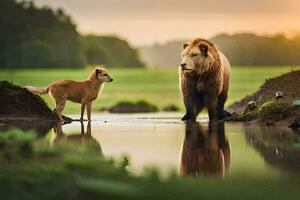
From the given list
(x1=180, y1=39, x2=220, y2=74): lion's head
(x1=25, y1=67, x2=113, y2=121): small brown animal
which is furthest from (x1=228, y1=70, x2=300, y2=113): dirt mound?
(x1=25, y1=67, x2=113, y2=121): small brown animal

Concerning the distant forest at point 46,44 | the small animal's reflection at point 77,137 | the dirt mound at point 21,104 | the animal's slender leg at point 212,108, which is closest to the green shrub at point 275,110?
the animal's slender leg at point 212,108

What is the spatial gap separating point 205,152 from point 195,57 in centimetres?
572

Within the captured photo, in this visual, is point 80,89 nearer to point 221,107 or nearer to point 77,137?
point 221,107

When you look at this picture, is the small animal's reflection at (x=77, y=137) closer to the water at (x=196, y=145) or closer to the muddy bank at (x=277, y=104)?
the water at (x=196, y=145)

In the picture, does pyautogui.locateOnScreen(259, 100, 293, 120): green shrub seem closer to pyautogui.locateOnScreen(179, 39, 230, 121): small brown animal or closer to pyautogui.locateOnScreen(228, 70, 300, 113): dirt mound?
pyautogui.locateOnScreen(228, 70, 300, 113): dirt mound

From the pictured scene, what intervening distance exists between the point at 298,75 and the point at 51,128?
6304 mm

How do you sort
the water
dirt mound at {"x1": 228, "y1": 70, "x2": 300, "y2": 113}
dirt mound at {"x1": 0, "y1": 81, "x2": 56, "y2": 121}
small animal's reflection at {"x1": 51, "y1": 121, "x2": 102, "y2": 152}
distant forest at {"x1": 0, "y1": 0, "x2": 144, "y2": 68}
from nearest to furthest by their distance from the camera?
the water < small animal's reflection at {"x1": 51, "y1": 121, "x2": 102, "y2": 152} < dirt mound at {"x1": 0, "y1": 81, "x2": 56, "y2": 121} < dirt mound at {"x1": 228, "y1": 70, "x2": 300, "y2": 113} < distant forest at {"x1": 0, "y1": 0, "x2": 144, "y2": 68}

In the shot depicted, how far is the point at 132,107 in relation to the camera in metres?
25.5

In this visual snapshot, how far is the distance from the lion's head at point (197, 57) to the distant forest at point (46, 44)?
70.0 ft

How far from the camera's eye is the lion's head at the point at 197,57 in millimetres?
16297

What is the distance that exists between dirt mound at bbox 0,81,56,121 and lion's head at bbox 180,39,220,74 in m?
2.91

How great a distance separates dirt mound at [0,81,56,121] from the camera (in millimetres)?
17516

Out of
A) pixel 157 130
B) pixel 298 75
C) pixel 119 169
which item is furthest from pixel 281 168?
pixel 298 75

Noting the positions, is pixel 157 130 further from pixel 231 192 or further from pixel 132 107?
pixel 132 107
